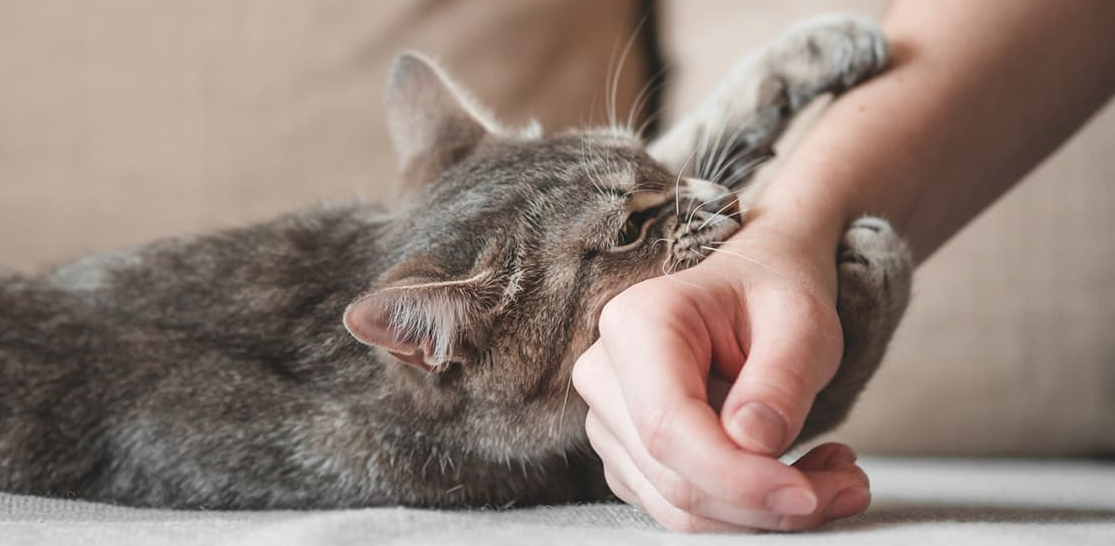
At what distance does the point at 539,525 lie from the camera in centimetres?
84

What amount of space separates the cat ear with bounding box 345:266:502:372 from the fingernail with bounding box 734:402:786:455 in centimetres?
36

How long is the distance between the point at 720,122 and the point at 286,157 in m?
0.80

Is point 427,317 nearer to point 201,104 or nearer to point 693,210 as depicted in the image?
point 693,210

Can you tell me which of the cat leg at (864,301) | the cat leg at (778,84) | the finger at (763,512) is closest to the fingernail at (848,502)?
the finger at (763,512)

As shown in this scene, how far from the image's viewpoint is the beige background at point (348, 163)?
174 cm

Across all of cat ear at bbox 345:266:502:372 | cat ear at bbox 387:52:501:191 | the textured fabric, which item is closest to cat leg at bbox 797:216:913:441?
the textured fabric

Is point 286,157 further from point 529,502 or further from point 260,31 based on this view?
point 529,502

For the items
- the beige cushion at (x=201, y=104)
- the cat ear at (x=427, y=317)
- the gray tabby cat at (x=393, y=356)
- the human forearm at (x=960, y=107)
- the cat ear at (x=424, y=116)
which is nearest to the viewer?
the cat ear at (x=427, y=317)

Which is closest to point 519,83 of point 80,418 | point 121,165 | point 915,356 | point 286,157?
point 286,157

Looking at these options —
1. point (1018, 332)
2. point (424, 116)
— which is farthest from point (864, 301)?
point (1018, 332)

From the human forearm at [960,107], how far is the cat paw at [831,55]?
3 cm

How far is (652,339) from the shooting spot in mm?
730

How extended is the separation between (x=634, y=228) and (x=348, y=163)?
0.84 m

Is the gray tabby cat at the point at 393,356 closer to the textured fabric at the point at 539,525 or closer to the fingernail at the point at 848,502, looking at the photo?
the textured fabric at the point at 539,525
